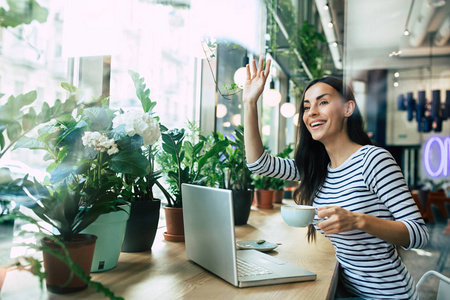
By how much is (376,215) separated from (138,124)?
95cm

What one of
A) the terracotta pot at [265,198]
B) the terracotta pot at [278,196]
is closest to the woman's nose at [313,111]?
the terracotta pot at [265,198]

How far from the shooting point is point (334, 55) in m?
7.63

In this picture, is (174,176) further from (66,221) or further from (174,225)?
(66,221)

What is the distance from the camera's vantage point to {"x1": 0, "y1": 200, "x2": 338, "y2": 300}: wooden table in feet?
3.33

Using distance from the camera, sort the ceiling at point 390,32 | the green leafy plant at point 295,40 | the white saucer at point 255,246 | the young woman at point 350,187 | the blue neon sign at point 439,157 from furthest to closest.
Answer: the blue neon sign at point 439,157 < the ceiling at point 390,32 < the green leafy plant at point 295,40 < the white saucer at point 255,246 < the young woman at point 350,187

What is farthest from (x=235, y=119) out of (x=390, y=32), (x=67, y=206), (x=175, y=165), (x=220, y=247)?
(x=390, y=32)

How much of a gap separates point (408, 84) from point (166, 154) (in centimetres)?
1007

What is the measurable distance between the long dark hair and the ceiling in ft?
14.6

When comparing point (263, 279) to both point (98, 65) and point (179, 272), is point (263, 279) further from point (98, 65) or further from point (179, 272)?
point (98, 65)

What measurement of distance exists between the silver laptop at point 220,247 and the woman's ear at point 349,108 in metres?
0.71

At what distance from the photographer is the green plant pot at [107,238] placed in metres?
1.18

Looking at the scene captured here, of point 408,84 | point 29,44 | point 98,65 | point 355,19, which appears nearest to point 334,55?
point 355,19

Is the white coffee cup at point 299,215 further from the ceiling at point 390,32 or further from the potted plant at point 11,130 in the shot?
the ceiling at point 390,32

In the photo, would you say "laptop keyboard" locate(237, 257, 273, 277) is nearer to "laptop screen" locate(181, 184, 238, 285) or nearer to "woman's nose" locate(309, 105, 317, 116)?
"laptop screen" locate(181, 184, 238, 285)
